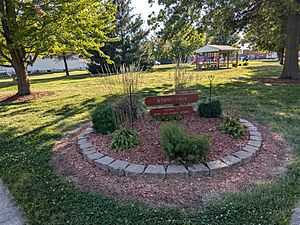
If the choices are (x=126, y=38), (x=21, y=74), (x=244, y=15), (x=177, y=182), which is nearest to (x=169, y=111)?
(x=177, y=182)

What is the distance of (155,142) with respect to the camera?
293cm

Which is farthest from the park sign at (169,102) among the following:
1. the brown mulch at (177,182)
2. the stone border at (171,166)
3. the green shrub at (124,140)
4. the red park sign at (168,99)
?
the brown mulch at (177,182)

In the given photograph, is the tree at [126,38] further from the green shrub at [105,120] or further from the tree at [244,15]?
the green shrub at [105,120]

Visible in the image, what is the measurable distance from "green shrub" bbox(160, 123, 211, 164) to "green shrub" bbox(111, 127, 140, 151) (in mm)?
585

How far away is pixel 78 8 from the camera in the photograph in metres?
6.22

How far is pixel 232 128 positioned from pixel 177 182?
4.71 feet

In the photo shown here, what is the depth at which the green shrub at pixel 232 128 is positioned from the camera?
121 inches

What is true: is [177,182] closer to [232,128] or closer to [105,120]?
[232,128]

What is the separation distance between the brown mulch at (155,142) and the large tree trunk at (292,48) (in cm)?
770

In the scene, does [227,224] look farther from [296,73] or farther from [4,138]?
[296,73]

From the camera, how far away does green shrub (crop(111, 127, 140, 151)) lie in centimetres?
280

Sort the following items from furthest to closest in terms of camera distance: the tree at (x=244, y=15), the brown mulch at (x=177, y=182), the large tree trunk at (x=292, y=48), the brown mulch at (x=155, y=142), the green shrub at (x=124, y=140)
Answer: the large tree trunk at (x=292, y=48) < the tree at (x=244, y=15) < the green shrub at (x=124, y=140) < the brown mulch at (x=155, y=142) < the brown mulch at (x=177, y=182)

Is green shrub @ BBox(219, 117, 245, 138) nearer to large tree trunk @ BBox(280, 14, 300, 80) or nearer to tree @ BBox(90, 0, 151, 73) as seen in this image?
large tree trunk @ BBox(280, 14, 300, 80)

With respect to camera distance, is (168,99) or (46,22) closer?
(168,99)
